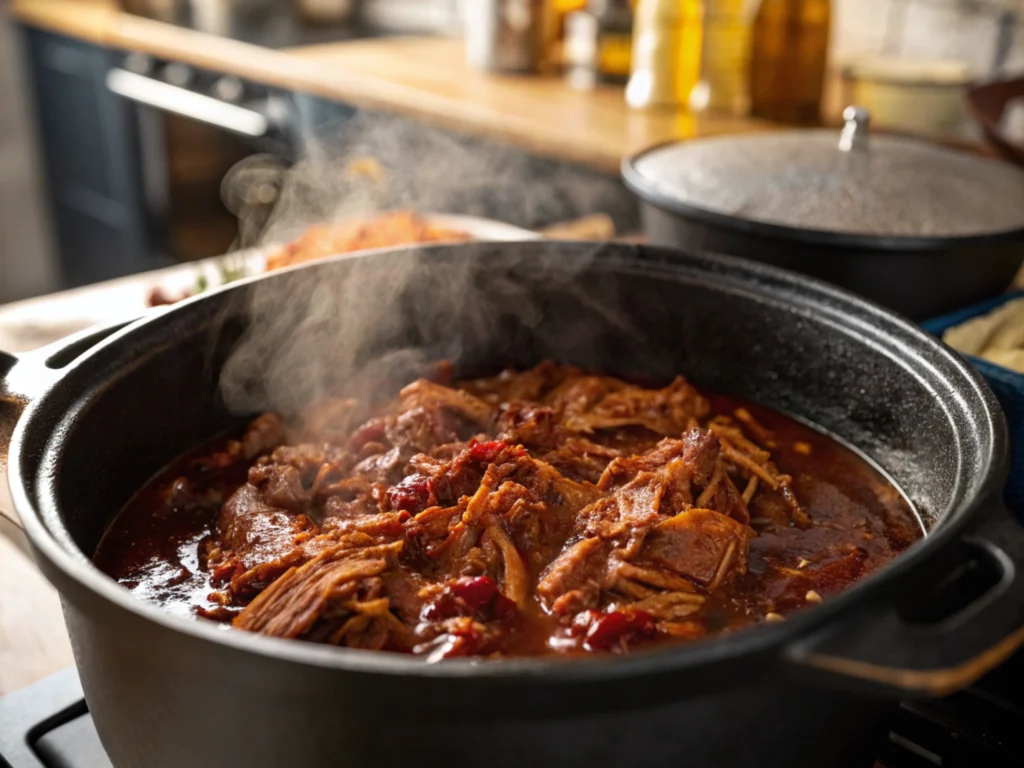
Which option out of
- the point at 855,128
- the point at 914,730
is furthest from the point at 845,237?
the point at 914,730

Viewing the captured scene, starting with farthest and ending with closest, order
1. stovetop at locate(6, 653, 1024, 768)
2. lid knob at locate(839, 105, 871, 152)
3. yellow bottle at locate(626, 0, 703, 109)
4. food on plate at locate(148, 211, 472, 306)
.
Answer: yellow bottle at locate(626, 0, 703, 109), food on plate at locate(148, 211, 472, 306), lid knob at locate(839, 105, 871, 152), stovetop at locate(6, 653, 1024, 768)

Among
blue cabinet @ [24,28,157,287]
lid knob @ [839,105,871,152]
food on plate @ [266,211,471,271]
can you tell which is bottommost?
blue cabinet @ [24,28,157,287]

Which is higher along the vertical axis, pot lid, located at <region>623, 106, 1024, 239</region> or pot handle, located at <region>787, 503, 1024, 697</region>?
pot lid, located at <region>623, 106, 1024, 239</region>

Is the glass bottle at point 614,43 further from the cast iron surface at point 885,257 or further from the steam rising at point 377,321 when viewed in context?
the steam rising at point 377,321

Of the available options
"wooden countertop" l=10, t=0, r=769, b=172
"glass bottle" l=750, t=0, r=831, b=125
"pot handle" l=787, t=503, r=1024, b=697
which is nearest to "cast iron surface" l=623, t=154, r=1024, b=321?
"pot handle" l=787, t=503, r=1024, b=697

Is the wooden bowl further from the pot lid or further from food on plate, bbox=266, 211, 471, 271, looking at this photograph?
food on plate, bbox=266, 211, 471, 271

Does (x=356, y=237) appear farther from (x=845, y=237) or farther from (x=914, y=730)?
(x=914, y=730)

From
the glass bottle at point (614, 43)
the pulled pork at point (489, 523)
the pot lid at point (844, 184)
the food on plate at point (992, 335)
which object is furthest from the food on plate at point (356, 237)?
the glass bottle at point (614, 43)

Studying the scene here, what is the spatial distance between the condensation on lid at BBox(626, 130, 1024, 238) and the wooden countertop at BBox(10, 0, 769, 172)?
1.16m

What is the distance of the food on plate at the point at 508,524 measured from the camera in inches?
52.3

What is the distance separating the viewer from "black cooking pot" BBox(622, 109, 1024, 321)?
6.67ft

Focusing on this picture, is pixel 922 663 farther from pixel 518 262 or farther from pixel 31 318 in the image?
pixel 31 318

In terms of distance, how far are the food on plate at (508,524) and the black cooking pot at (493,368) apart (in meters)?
0.11

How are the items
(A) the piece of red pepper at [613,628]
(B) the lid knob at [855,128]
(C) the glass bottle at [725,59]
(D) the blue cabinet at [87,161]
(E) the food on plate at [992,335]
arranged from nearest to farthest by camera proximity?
(A) the piece of red pepper at [613,628], (E) the food on plate at [992,335], (B) the lid knob at [855,128], (C) the glass bottle at [725,59], (D) the blue cabinet at [87,161]
